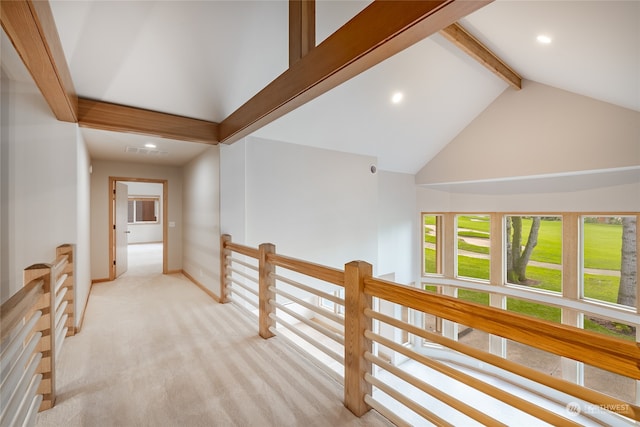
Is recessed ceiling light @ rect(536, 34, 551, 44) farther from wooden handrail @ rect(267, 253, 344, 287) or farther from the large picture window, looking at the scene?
wooden handrail @ rect(267, 253, 344, 287)

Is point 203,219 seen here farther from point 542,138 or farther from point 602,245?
point 602,245

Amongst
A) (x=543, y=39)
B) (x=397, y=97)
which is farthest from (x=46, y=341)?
(x=543, y=39)

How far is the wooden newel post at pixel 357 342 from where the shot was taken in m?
1.71

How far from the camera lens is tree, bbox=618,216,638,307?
4.58m

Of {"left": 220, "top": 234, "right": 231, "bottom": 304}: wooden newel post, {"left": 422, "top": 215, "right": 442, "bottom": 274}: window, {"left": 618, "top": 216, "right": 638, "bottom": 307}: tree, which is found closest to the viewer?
{"left": 220, "top": 234, "right": 231, "bottom": 304}: wooden newel post

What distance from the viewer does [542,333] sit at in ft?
3.36

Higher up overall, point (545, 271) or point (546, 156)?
point (546, 156)

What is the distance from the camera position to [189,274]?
5.03 meters

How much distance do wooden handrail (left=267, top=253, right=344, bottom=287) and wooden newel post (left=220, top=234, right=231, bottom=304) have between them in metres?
1.32

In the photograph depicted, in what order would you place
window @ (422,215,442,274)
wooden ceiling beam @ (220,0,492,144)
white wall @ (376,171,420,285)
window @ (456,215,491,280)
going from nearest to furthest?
1. wooden ceiling beam @ (220,0,492,144)
2. white wall @ (376,171,420,285)
3. window @ (456,215,491,280)
4. window @ (422,215,442,274)

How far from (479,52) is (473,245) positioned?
14.1ft

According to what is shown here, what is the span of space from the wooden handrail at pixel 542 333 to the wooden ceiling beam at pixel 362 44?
4.08ft

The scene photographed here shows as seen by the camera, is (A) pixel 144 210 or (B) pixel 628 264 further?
(A) pixel 144 210

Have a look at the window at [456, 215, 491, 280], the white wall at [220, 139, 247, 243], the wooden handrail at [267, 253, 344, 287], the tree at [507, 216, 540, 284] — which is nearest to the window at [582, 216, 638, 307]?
the tree at [507, 216, 540, 284]
